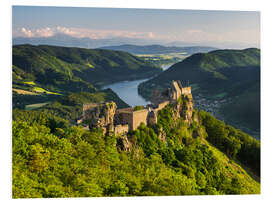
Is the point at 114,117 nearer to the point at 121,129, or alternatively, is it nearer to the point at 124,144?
the point at 121,129

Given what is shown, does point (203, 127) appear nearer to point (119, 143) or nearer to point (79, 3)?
point (119, 143)

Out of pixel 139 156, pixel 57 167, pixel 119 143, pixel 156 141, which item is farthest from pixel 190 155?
pixel 57 167

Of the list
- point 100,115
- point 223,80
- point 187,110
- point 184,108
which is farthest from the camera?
point 223,80

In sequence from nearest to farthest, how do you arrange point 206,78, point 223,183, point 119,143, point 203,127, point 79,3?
point 79,3 < point 119,143 < point 223,183 < point 203,127 < point 206,78

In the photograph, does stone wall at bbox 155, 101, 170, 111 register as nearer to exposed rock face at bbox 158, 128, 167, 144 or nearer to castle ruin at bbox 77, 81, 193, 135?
castle ruin at bbox 77, 81, 193, 135

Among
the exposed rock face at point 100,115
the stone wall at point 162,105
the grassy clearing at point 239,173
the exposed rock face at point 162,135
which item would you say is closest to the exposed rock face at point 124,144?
the exposed rock face at point 100,115

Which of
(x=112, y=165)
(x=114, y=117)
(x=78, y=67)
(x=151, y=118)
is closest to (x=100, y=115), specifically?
(x=114, y=117)
